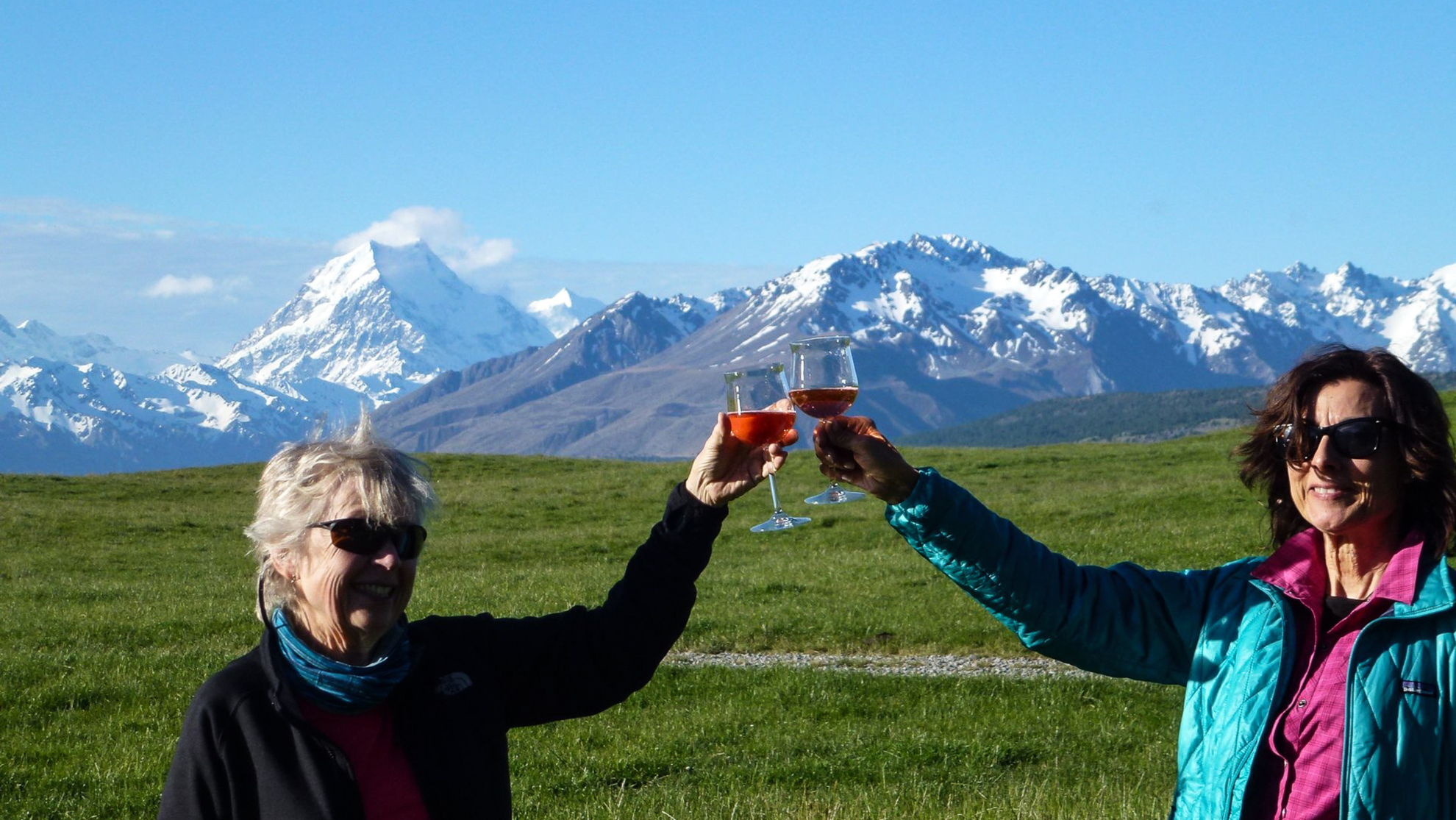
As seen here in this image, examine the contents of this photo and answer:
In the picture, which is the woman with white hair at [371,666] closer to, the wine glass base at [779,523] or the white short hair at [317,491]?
the white short hair at [317,491]

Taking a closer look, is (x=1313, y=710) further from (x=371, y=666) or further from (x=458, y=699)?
(x=371, y=666)

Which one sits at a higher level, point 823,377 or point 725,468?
point 823,377

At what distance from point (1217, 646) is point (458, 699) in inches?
93.8

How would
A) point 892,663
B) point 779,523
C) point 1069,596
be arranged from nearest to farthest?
1. point 1069,596
2. point 779,523
3. point 892,663

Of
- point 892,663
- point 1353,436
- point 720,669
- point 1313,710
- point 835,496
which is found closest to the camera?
point 1313,710

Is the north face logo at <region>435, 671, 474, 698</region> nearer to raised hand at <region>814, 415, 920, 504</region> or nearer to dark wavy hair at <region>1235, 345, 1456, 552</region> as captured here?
raised hand at <region>814, 415, 920, 504</region>

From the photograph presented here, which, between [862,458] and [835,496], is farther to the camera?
[835,496]

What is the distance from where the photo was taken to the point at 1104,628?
457cm

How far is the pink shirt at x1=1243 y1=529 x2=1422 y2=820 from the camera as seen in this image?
397 cm

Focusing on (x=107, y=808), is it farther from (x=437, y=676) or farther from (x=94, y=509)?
(x=94, y=509)

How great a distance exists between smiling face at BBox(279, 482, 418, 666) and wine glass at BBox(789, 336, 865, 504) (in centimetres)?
136

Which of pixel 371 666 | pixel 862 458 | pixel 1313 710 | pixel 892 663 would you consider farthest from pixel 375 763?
pixel 892 663

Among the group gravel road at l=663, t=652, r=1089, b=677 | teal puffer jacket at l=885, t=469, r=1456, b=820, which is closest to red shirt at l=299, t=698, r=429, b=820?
teal puffer jacket at l=885, t=469, r=1456, b=820

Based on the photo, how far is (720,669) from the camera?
14.2 metres
